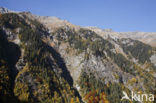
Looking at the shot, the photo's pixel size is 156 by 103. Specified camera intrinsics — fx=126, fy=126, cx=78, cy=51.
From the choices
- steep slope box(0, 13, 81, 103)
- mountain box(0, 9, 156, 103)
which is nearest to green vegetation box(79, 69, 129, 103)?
mountain box(0, 9, 156, 103)

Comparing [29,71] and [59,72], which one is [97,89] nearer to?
[59,72]

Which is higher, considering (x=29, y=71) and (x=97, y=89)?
(x=29, y=71)

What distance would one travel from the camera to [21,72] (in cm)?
9500

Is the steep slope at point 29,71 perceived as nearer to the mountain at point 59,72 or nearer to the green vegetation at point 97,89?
the mountain at point 59,72

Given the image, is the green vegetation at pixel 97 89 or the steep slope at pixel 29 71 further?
the green vegetation at pixel 97 89

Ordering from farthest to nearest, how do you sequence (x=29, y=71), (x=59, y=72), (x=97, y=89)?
(x=59, y=72) < (x=97, y=89) < (x=29, y=71)

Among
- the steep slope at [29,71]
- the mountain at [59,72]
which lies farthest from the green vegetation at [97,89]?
the steep slope at [29,71]

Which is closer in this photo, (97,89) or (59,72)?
(97,89)

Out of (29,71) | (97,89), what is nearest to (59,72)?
(29,71)

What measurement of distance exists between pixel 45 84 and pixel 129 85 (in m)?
91.8

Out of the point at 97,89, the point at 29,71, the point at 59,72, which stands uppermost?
the point at 29,71

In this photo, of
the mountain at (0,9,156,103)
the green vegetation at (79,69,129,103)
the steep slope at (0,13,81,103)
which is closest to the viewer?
the steep slope at (0,13,81,103)

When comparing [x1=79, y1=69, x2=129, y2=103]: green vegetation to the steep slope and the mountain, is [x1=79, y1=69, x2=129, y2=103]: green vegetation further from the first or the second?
the steep slope

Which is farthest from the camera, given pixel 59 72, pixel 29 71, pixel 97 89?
pixel 59 72
